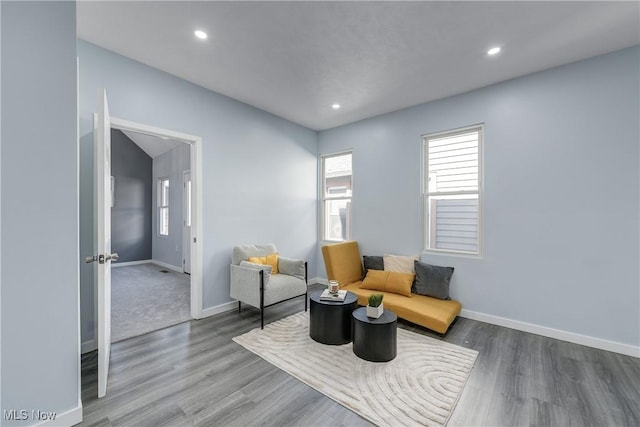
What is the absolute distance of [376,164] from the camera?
431cm

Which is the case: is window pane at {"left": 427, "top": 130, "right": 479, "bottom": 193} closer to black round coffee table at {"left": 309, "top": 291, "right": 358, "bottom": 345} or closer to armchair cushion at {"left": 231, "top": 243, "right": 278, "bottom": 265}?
black round coffee table at {"left": 309, "top": 291, "right": 358, "bottom": 345}

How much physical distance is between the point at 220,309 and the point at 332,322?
1671 millimetres

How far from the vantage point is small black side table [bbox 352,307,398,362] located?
93.4 inches

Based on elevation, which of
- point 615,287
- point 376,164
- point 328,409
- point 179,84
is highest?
point 179,84

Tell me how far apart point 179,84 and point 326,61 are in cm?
177

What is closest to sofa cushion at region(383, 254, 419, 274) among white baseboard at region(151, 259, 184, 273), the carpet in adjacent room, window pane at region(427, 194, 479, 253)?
window pane at region(427, 194, 479, 253)

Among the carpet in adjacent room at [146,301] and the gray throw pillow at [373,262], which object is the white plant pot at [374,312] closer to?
the gray throw pillow at [373,262]

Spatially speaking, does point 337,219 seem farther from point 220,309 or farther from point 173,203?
point 173,203

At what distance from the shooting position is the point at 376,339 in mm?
2373

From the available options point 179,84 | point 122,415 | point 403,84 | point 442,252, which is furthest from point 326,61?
point 122,415

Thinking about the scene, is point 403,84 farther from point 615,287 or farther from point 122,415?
point 122,415

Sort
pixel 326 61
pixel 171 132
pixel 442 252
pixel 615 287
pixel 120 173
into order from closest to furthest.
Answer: pixel 615 287
pixel 326 61
pixel 171 132
pixel 442 252
pixel 120 173

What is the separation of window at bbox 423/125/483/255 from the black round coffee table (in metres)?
1.73

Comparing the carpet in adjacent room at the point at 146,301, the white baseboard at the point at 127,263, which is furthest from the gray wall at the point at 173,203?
the carpet in adjacent room at the point at 146,301
